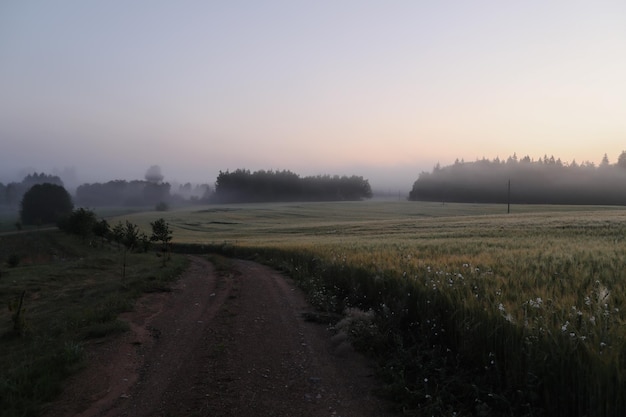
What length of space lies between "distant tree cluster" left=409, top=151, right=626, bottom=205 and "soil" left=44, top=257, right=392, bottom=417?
454ft

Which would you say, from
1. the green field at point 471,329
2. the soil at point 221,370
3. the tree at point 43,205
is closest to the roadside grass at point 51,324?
the green field at point 471,329

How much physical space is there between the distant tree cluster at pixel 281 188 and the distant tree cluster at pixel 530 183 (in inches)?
991

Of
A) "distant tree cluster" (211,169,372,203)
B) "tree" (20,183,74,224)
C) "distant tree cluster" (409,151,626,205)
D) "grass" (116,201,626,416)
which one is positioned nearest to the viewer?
"grass" (116,201,626,416)

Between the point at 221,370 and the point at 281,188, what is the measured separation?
162m

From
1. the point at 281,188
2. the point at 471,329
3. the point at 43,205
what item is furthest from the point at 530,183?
the point at 471,329

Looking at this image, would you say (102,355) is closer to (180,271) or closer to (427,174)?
(180,271)

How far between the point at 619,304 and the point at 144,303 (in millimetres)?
11067

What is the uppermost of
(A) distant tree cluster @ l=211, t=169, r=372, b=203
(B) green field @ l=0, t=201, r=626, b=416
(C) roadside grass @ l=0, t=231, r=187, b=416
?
(A) distant tree cluster @ l=211, t=169, r=372, b=203

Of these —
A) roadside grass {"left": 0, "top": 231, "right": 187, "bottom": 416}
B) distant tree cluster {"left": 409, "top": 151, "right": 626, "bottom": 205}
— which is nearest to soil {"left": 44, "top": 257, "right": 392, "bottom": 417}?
roadside grass {"left": 0, "top": 231, "right": 187, "bottom": 416}

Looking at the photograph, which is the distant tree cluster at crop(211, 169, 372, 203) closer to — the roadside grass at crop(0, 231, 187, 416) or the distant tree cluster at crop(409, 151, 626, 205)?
the distant tree cluster at crop(409, 151, 626, 205)

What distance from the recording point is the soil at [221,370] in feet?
17.0

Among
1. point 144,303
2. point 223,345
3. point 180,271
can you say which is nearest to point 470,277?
point 223,345

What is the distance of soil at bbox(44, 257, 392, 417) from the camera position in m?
5.20

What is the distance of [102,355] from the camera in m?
7.10
